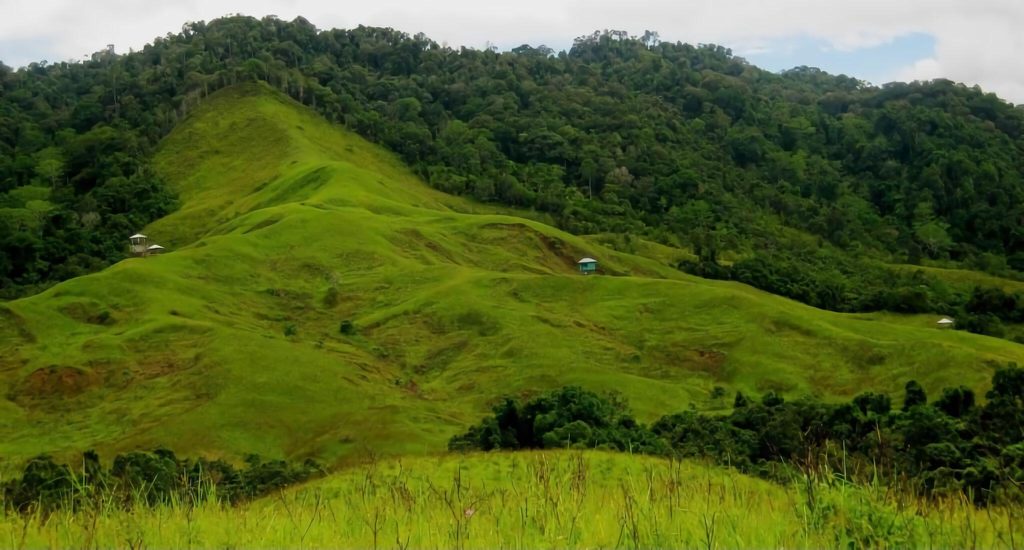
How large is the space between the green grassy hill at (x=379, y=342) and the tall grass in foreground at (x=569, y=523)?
30.5m

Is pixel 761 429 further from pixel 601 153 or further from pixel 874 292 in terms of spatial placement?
pixel 601 153

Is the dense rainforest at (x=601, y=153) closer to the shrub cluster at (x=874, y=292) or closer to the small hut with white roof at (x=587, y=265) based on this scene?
the shrub cluster at (x=874, y=292)

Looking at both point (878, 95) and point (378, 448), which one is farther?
point (878, 95)

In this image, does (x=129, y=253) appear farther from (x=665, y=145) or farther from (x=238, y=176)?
(x=665, y=145)

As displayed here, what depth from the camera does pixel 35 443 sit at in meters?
41.9

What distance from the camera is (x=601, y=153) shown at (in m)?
139

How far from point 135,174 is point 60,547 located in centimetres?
11614

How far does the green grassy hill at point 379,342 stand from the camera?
43.6 m

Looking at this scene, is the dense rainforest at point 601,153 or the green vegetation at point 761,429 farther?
the dense rainforest at point 601,153

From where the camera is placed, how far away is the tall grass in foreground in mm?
5945

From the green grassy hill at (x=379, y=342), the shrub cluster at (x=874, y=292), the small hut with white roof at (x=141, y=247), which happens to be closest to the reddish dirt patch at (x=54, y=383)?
the green grassy hill at (x=379, y=342)

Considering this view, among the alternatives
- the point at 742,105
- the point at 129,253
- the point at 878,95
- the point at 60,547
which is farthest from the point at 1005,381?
the point at 878,95

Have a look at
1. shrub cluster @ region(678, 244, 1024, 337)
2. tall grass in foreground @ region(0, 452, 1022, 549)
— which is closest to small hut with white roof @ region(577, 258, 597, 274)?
shrub cluster @ region(678, 244, 1024, 337)

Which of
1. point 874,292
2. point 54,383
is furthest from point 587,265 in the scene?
point 54,383
